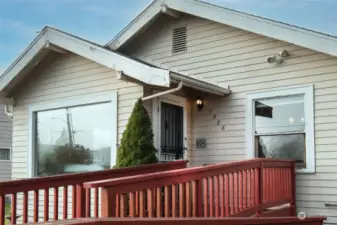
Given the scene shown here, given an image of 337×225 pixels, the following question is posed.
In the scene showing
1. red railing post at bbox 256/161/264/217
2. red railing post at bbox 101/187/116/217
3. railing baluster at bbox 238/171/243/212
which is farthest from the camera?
red railing post at bbox 256/161/264/217

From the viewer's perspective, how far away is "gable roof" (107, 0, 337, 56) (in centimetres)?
661

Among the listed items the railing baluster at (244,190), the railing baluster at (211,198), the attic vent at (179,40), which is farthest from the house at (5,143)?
the railing baluster at (211,198)

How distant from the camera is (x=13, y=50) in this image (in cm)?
1575

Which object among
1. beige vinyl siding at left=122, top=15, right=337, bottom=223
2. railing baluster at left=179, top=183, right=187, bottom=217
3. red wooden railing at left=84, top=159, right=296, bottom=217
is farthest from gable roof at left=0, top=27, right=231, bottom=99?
railing baluster at left=179, top=183, right=187, bottom=217

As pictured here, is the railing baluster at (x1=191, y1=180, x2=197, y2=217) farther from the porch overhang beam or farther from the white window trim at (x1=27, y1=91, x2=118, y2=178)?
the white window trim at (x1=27, y1=91, x2=118, y2=178)

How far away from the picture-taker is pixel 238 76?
7664mm

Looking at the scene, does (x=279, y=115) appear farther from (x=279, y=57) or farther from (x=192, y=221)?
(x=192, y=221)

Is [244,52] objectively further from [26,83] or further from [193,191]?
[26,83]

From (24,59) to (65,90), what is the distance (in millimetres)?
1102

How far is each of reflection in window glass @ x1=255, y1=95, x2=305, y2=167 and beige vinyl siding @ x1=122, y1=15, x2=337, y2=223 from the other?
246 millimetres

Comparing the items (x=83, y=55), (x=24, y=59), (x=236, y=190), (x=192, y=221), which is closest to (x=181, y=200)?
(x=236, y=190)

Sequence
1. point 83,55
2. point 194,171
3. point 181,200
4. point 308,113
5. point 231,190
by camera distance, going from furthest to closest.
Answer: point 83,55
point 308,113
point 231,190
point 194,171
point 181,200

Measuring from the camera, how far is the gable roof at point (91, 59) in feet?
21.7

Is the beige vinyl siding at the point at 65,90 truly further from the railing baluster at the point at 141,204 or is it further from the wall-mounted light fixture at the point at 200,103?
the railing baluster at the point at 141,204
